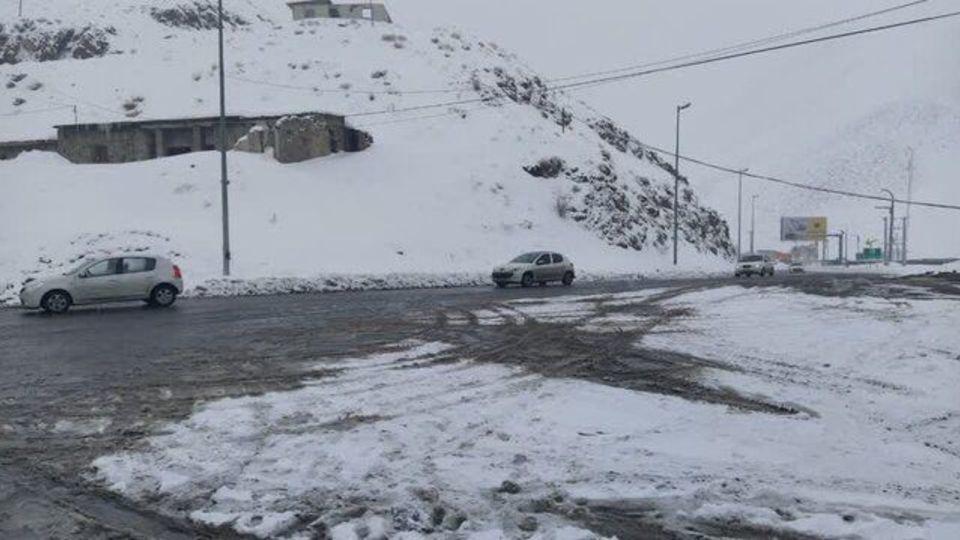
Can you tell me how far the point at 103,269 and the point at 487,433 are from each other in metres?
17.9

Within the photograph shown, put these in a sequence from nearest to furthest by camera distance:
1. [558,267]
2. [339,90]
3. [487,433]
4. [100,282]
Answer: [487,433]
[100,282]
[558,267]
[339,90]

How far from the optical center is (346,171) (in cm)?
4988

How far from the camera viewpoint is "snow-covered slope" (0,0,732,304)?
38594mm

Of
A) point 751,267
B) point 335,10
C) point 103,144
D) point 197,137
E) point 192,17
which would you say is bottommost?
point 751,267

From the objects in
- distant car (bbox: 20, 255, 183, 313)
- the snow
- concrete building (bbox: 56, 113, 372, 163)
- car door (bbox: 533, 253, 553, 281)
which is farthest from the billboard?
the snow

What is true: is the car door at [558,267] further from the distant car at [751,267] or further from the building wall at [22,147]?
the building wall at [22,147]

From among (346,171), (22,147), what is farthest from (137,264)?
(22,147)

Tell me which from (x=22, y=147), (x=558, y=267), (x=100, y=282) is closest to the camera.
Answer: (x=100, y=282)

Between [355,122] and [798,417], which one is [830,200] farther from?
[798,417]

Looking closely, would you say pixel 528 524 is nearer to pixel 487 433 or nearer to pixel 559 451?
pixel 559 451

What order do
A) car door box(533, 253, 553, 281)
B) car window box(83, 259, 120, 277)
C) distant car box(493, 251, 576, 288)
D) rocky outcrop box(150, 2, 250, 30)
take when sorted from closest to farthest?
car window box(83, 259, 120, 277), distant car box(493, 251, 576, 288), car door box(533, 253, 553, 281), rocky outcrop box(150, 2, 250, 30)

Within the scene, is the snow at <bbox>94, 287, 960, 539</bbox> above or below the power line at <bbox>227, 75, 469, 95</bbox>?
below

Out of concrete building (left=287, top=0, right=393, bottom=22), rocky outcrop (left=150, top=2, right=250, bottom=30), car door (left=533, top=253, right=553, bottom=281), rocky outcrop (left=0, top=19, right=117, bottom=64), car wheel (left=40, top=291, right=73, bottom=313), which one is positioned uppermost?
rocky outcrop (left=150, top=2, right=250, bottom=30)

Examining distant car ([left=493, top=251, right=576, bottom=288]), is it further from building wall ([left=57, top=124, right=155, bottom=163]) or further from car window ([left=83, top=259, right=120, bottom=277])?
building wall ([left=57, top=124, right=155, bottom=163])
